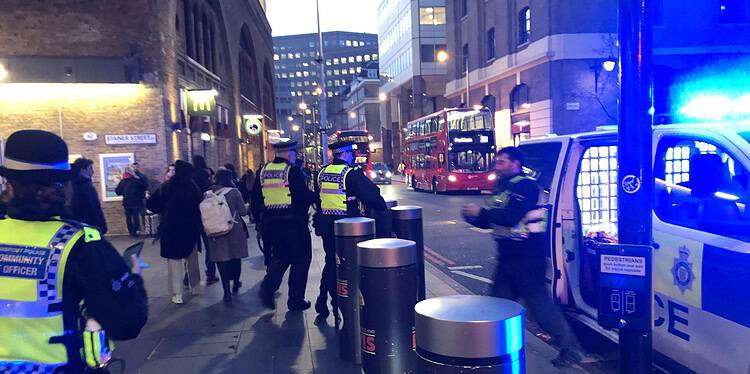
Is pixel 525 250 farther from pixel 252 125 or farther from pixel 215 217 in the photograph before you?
pixel 252 125

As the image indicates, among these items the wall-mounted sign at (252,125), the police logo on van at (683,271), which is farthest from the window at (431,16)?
the police logo on van at (683,271)

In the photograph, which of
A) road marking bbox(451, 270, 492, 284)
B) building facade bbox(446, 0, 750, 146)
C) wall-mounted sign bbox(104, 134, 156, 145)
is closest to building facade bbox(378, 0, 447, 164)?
building facade bbox(446, 0, 750, 146)

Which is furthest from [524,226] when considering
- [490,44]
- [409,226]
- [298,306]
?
[490,44]

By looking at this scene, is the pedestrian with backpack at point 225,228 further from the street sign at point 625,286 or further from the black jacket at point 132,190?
the black jacket at point 132,190

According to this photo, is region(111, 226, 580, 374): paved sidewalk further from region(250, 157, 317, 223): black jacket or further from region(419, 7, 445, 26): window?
region(419, 7, 445, 26): window

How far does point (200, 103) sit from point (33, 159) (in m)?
14.6

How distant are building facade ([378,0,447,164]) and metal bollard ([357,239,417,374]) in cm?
4770

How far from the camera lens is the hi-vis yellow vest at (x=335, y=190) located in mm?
5594

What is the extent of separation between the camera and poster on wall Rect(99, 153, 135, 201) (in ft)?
42.9

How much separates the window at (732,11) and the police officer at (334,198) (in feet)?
55.0

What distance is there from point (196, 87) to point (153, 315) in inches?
Answer: 513

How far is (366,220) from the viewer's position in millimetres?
4422

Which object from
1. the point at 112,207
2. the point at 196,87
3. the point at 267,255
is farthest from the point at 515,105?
the point at 267,255

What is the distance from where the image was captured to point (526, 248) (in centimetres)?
454
